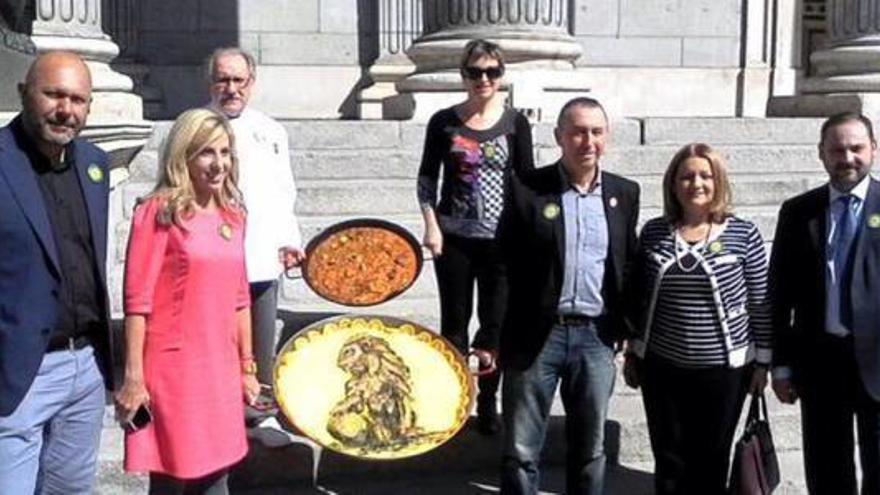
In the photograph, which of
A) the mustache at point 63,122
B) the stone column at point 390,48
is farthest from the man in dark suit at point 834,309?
the stone column at point 390,48

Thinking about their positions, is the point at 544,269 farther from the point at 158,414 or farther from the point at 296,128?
the point at 296,128

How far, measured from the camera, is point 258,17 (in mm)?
13227

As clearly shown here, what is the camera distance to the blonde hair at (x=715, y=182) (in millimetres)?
4707

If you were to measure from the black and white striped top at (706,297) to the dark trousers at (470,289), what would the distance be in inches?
44.9

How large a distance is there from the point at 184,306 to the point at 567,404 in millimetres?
1590

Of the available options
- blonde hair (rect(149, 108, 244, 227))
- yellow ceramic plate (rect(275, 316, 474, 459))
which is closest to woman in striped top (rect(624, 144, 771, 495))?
yellow ceramic plate (rect(275, 316, 474, 459))

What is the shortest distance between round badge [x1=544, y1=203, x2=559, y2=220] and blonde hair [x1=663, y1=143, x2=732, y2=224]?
15.8 inches

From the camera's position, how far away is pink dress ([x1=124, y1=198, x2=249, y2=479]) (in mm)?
4055

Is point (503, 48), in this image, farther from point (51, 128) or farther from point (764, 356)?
point (51, 128)

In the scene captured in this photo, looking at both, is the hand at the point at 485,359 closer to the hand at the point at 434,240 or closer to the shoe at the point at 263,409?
the hand at the point at 434,240

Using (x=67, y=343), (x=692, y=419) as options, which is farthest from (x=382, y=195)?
(x=67, y=343)

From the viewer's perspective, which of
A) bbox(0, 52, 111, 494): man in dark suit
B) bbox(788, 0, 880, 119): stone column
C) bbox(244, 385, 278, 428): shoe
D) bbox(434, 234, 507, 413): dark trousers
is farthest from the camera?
bbox(788, 0, 880, 119): stone column

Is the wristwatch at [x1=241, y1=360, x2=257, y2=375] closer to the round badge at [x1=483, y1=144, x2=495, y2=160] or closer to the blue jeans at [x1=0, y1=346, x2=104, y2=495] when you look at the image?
the blue jeans at [x1=0, y1=346, x2=104, y2=495]

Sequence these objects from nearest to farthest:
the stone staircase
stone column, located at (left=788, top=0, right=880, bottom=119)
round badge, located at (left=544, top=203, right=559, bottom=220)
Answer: round badge, located at (left=544, top=203, right=559, bottom=220)
the stone staircase
stone column, located at (left=788, top=0, right=880, bottom=119)
